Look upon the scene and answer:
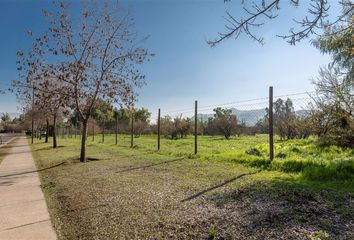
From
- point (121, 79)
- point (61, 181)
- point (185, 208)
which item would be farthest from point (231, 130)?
point (185, 208)

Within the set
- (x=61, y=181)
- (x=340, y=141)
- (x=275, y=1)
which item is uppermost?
(x=275, y=1)

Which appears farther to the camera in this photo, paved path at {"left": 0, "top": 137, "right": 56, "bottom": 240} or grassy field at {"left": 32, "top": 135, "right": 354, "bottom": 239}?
paved path at {"left": 0, "top": 137, "right": 56, "bottom": 240}

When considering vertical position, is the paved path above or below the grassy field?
below

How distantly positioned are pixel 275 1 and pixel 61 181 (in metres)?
6.90

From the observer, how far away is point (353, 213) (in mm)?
4312

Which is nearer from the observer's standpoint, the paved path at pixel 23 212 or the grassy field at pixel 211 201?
the grassy field at pixel 211 201

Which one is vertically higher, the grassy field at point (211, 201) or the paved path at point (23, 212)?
the grassy field at point (211, 201)

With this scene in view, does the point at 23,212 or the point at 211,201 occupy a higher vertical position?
the point at 211,201

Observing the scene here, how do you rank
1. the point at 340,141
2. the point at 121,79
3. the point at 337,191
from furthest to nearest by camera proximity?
the point at 121,79 < the point at 340,141 < the point at 337,191

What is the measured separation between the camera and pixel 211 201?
17.8 feet

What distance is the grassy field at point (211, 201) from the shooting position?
158 inches

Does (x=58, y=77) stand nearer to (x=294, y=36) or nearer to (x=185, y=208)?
(x=185, y=208)

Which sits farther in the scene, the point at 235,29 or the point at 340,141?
the point at 340,141

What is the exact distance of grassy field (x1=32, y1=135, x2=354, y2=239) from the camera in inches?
158
